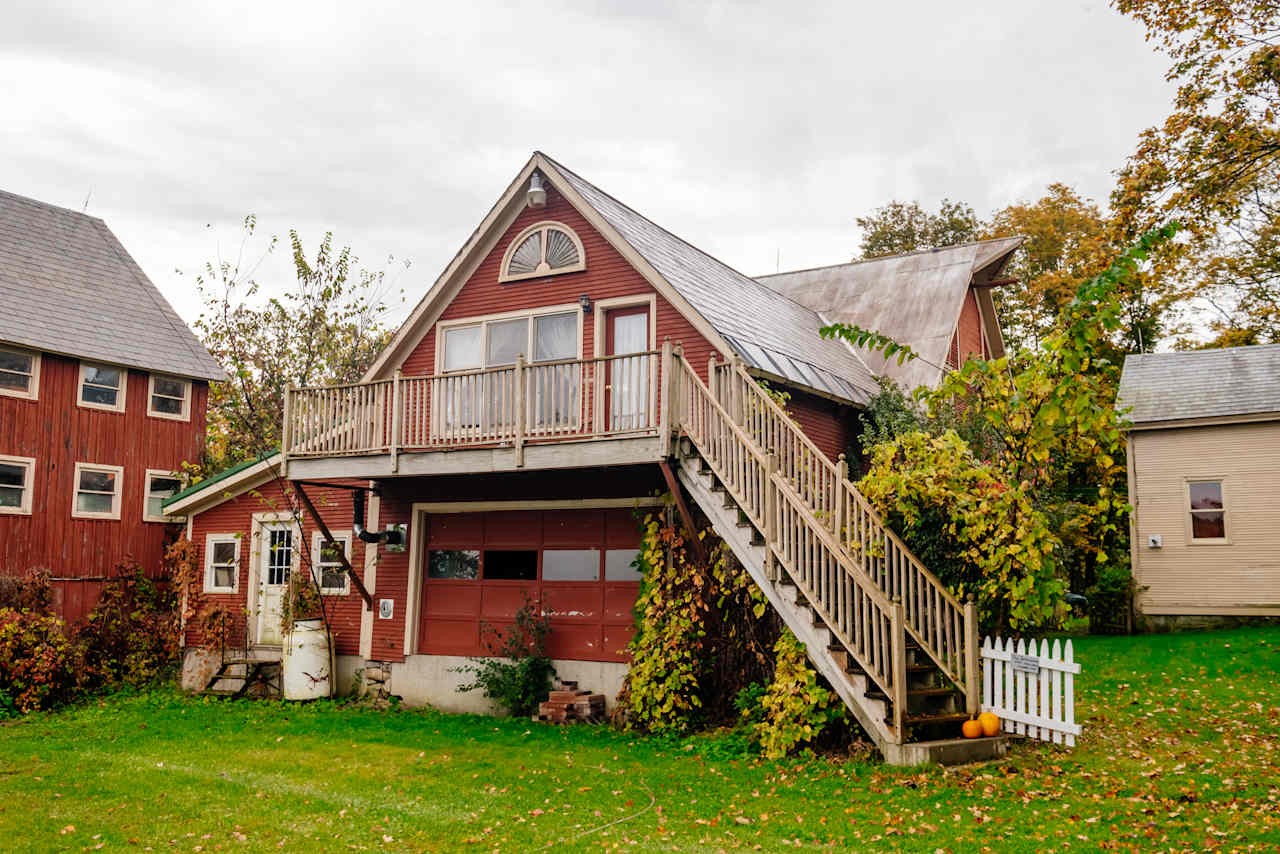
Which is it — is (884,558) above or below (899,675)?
above

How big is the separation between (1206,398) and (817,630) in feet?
44.4

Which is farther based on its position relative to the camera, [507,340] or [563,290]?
[507,340]

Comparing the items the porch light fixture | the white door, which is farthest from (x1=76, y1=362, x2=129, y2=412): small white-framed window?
A: the porch light fixture

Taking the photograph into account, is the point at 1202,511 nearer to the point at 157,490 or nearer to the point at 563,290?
the point at 563,290

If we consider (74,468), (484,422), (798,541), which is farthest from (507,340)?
(74,468)

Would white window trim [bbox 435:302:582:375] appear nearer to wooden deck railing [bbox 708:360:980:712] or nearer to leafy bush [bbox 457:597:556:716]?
leafy bush [bbox 457:597:556:716]

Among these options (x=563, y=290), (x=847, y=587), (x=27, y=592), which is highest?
(x=563, y=290)

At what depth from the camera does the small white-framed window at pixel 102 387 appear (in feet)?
74.8

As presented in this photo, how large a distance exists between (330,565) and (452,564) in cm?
257

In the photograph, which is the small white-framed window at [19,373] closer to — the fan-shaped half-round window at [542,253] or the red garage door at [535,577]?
the red garage door at [535,577]

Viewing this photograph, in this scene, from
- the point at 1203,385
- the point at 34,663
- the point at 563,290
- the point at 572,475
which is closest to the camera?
the point at 572,475

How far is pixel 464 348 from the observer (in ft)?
55.6

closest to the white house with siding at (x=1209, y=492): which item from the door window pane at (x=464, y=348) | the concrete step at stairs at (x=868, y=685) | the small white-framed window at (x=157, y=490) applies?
the concrete step at stairs at (x=868, y=685)

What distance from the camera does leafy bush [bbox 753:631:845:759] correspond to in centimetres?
1070
